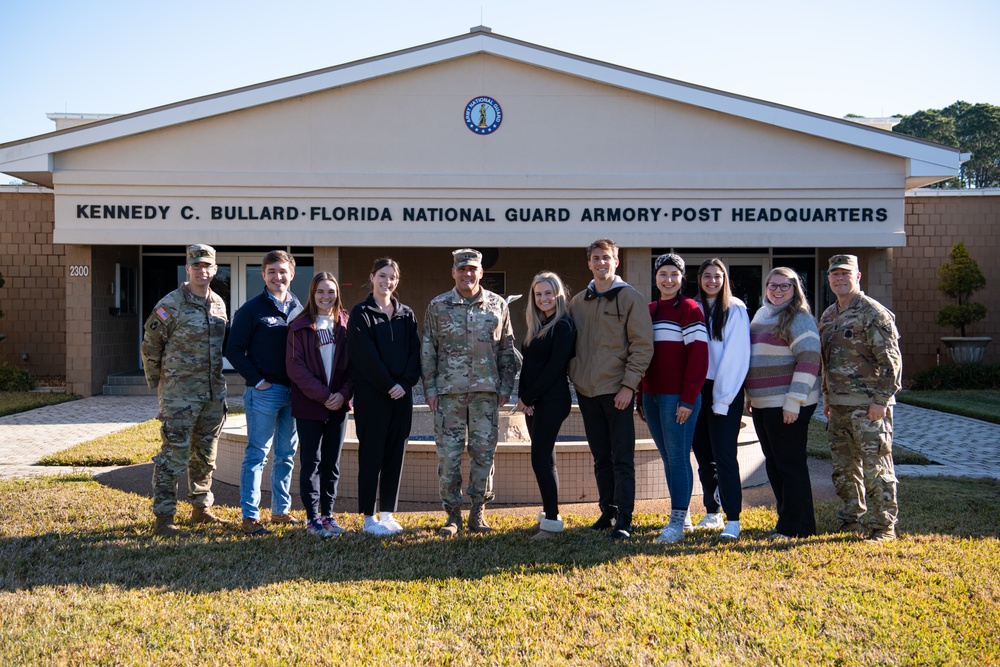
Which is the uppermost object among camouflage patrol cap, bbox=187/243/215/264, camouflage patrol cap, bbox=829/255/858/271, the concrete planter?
camouflage patrol cap, bbox=187/243/215/264

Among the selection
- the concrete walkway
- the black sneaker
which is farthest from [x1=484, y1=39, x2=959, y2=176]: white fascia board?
the black sneaker

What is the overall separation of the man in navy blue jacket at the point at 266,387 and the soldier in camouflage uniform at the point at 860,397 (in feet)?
13.1

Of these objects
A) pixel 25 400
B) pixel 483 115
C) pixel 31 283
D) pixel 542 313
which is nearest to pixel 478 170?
pixel 483 115

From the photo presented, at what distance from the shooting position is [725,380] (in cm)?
540

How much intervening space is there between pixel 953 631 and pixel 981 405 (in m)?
11.6

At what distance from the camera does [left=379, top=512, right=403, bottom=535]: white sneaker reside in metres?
5.63

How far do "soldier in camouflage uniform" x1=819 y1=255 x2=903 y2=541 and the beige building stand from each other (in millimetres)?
9499

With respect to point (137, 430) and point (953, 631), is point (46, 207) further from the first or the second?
point (953, 631)

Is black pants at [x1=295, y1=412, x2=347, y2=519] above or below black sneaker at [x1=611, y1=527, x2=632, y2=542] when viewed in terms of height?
above

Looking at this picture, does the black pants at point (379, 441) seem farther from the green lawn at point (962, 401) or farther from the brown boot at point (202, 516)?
the green lawn at point (962, 401)

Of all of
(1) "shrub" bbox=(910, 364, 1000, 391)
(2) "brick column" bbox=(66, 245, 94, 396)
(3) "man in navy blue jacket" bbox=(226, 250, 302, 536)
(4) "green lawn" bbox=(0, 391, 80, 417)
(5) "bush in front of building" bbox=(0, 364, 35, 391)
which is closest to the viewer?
(3) "man in navy blue jacket" bbox=(226, 250, 302, 536)

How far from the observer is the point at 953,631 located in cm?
393

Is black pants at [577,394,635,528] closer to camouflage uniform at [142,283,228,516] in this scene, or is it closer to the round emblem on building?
camouflage uniform at [142,283,228,516]

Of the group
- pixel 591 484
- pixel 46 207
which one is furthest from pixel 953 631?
pixel 46 207
